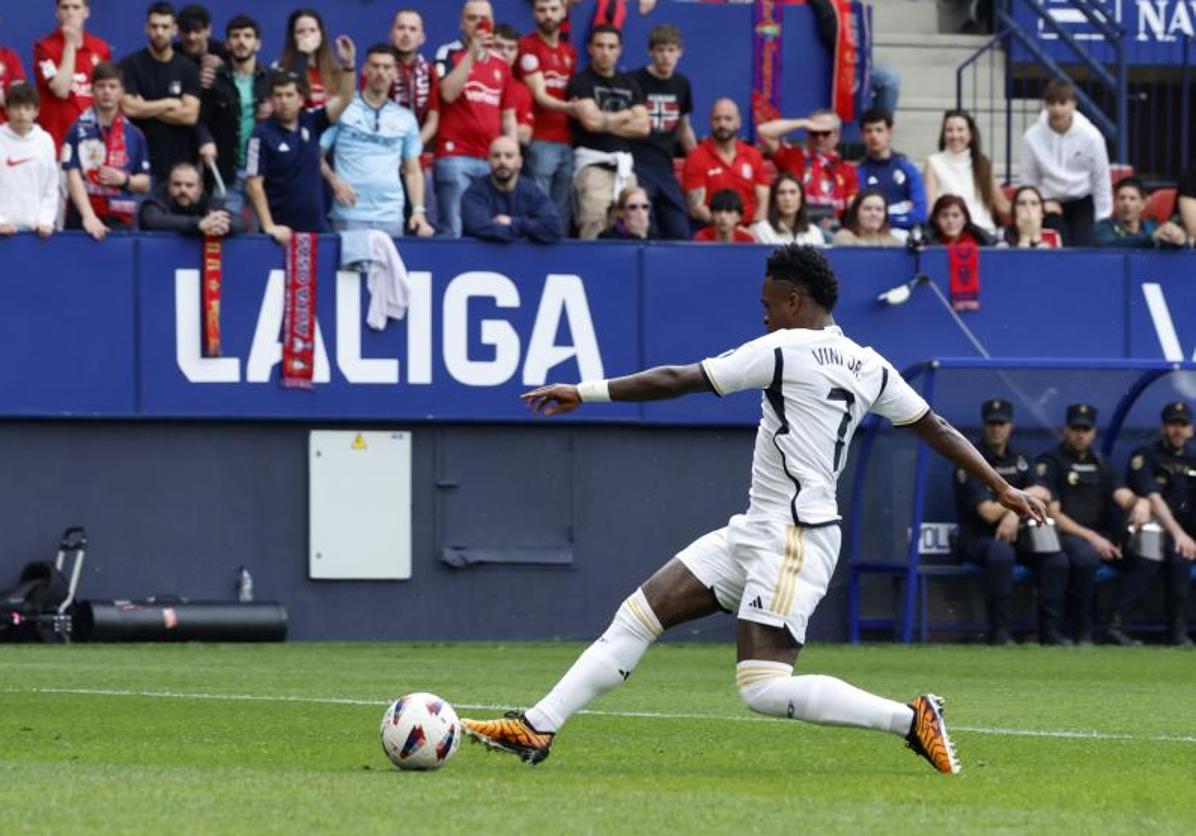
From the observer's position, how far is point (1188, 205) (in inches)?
789

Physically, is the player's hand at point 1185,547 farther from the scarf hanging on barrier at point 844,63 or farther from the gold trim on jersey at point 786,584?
the gold trim on jersey at point 786,584

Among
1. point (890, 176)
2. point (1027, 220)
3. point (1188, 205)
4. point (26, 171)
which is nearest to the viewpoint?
point (26, 171)

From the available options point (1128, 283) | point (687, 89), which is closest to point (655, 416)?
point (687, 89)

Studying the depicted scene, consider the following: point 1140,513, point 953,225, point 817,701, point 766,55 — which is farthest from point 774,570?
point 766,55

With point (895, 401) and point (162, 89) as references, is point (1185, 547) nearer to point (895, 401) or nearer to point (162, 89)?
point (162, 89)

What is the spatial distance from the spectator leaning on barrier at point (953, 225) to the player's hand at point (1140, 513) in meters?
2.38

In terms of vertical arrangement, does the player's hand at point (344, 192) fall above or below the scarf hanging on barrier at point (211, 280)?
above

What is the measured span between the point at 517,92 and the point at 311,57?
5.16ft

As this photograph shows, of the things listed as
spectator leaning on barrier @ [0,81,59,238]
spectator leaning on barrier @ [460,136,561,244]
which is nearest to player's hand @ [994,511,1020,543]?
spectator leaning on barrier @ [460,136,561,244]

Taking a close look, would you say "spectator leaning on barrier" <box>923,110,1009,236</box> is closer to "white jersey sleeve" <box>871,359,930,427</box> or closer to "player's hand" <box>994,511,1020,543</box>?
"player's hand" <box>994,511,1020,543</box>

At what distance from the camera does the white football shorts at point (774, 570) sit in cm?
862

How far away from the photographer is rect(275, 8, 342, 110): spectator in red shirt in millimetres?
18891

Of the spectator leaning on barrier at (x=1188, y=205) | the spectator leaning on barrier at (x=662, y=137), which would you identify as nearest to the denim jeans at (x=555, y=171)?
the spectator leaning on barrier at (x=662, y=137)

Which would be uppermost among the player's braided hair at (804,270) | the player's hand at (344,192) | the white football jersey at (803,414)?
the player's hand at (344,192)
